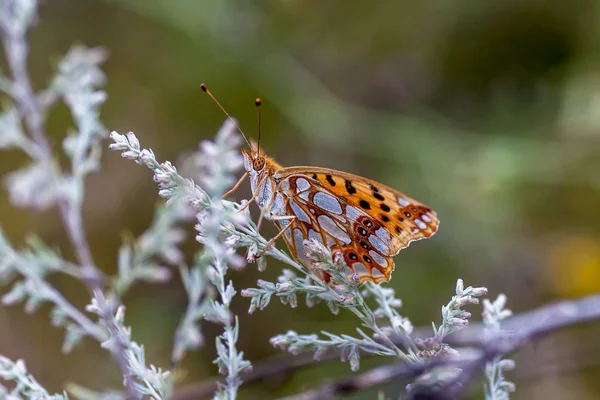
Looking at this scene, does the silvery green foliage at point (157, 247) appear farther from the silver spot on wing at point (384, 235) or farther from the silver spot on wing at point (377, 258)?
the silver spot on wing at point (384, 235)

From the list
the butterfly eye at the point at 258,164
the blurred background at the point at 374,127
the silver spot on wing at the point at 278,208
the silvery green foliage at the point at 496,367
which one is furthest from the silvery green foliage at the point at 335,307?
the blurred background at the point at 374,127

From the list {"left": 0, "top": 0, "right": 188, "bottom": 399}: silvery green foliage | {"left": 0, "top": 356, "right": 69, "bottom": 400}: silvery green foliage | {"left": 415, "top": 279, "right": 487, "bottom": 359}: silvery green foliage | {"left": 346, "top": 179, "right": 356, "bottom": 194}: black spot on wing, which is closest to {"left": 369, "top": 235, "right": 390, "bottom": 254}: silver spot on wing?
{"left": 346, "top": 179, "right": 356, "bottom": 194}: black spot on wing

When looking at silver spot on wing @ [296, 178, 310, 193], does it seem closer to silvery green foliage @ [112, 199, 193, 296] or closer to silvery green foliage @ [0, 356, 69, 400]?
silvery green foliage @ [112, 199, 193, 296]

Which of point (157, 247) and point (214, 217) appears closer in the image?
point (214, 217)

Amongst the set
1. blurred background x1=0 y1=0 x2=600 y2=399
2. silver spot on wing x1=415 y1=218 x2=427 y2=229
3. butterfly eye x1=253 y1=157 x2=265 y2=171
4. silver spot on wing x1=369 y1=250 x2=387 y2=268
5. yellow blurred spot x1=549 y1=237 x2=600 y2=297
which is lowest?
silver spot on wing x1=369 y1=250 x2=387 y2=268

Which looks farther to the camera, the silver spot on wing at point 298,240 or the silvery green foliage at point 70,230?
the silver spot on wing at point 298,240

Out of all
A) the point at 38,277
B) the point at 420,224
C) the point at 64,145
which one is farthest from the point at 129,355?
the point at 420,224

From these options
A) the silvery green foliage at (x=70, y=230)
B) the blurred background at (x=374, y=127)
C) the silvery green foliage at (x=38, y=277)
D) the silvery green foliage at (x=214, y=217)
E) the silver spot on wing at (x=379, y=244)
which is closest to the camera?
the silvery green foliage at (x=214, y=217)

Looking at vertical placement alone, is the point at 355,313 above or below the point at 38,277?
below

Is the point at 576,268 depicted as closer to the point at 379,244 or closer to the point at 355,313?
the point at 379,244
